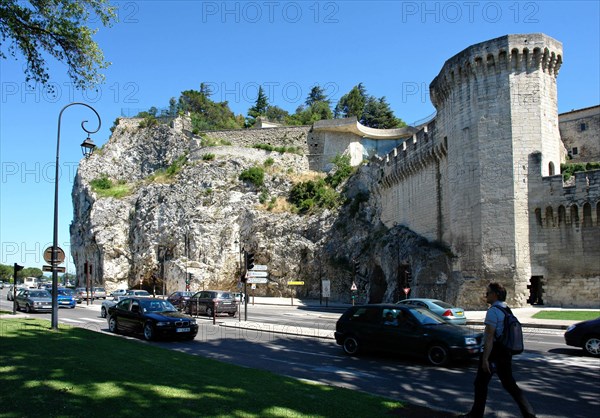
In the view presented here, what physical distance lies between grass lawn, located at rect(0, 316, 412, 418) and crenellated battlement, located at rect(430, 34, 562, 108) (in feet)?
83.8

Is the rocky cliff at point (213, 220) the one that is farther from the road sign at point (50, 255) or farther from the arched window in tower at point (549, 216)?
the road sign at point (50, 255)

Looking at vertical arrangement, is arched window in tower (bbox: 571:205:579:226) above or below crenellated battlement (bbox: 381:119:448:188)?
below

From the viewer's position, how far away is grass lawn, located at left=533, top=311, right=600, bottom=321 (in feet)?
70.4

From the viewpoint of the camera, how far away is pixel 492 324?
6320 mm

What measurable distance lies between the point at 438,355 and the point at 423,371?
0.87 metres

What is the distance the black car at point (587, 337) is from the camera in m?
12.4

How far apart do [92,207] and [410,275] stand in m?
44.6

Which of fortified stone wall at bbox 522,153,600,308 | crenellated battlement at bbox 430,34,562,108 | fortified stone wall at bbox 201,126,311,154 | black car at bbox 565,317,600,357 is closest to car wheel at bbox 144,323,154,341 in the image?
black car at bbox 565,317,600,357

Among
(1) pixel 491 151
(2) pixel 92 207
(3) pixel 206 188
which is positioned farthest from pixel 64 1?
(2) pixel 92 207

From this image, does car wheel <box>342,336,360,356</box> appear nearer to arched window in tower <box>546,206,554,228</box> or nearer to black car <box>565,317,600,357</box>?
black car <box>565,317,600,357</box>

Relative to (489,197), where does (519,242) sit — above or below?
below

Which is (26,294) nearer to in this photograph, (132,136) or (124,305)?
(124,305)

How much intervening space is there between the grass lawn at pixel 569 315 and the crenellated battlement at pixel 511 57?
1381 cm

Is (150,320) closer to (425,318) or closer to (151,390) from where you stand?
Result: (425,318)
